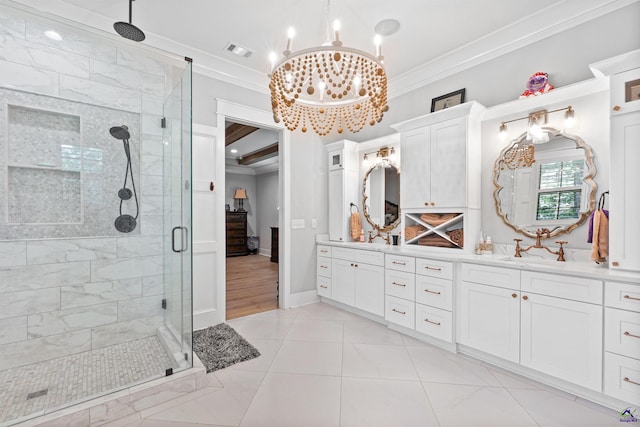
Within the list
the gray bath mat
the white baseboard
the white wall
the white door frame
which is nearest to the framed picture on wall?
the white door frame

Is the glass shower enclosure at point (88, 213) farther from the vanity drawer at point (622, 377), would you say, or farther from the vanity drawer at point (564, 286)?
the vanity drawer at point (622, 377)

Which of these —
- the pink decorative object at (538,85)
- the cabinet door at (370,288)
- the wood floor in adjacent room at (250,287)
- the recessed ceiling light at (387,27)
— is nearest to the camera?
the pink decorative object at (538,85)

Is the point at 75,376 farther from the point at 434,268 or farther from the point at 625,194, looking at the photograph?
the point at 625,194

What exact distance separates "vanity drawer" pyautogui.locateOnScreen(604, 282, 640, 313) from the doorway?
4.41 metres

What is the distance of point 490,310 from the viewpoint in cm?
233

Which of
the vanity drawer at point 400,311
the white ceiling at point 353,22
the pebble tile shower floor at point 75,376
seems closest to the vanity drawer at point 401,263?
the vanity drawer at point 400,311

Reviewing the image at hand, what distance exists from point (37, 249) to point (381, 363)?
2.89 m

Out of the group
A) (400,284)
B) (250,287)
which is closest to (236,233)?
(250,287)

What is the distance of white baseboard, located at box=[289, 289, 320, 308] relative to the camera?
12.7ft

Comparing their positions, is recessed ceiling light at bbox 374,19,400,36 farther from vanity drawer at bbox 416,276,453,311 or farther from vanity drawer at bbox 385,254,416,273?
vanity drawer at bbox 416,276,453,311

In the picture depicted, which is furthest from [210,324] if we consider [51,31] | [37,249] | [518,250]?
[518,250]

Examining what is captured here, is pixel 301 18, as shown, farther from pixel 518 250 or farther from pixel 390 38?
pixel 518 250

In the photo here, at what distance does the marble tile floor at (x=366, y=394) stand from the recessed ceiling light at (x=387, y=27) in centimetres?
292

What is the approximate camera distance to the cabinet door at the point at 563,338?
1.83 m
